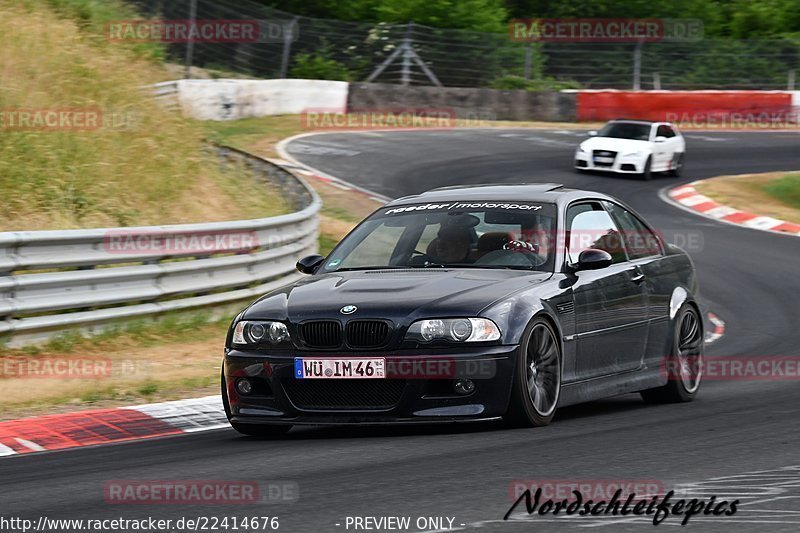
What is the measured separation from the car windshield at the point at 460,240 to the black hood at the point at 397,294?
0.66 ft

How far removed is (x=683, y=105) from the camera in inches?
1455

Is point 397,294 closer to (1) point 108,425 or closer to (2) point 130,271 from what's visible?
(1) point 108,425

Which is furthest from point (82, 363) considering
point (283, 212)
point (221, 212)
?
point (283, 212)

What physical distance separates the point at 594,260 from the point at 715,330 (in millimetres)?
7126

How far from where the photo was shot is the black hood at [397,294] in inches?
276

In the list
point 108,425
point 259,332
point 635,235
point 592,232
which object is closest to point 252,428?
point 259,332

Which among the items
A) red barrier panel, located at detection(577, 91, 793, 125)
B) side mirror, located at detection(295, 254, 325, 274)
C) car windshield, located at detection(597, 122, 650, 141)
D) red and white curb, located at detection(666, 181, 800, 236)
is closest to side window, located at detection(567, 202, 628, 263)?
side mirror, located at detection(295, 254, 325, 274)

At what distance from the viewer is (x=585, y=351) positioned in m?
7.95

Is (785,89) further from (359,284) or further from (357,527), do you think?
(357,527)

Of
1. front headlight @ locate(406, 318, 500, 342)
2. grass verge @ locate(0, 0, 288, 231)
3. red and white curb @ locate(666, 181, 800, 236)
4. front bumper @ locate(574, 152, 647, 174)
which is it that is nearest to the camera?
front headlight @ locate(406, 318, 500, 342)

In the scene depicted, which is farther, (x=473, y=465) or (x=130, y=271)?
(x=130, y=271)

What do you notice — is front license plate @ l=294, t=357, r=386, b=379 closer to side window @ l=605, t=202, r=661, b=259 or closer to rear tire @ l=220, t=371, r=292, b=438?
rear tire @ l=220, t=371, r=292, b=438

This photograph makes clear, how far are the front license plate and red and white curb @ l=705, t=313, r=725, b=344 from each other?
745 cm

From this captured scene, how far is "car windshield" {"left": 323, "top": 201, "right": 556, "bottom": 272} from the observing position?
7.99m
